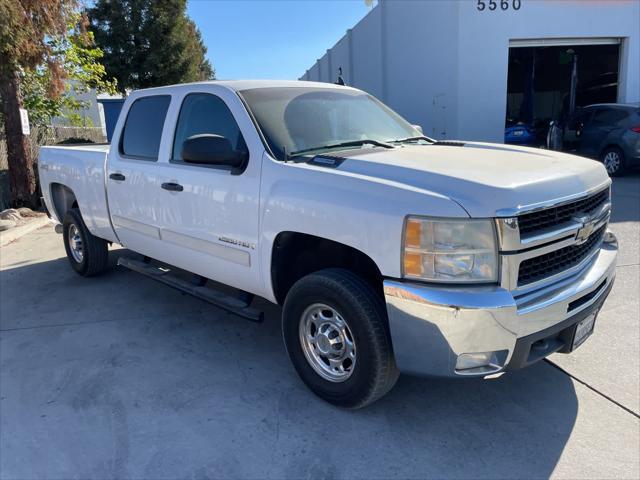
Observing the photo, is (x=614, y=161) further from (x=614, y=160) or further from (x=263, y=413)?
(x=263, y=413)

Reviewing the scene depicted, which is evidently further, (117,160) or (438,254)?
(117,160)

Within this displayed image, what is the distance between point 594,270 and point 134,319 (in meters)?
3.88

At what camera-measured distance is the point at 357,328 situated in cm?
291

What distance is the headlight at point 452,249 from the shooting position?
2572 mm

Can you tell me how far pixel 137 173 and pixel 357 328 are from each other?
2742 millimetres

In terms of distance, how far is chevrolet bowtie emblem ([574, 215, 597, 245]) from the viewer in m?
2.98

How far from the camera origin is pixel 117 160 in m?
4.99

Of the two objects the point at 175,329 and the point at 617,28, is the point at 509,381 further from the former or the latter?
the point at 617,28

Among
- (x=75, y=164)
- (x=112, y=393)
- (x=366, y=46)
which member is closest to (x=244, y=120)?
(x=112, y=393)

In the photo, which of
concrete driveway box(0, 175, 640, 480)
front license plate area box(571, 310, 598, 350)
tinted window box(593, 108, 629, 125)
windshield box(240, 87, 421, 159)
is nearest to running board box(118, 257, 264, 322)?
concrete driveway box(0, 175, 640, 480)

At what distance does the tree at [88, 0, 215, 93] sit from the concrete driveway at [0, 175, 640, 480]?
21.3 meters

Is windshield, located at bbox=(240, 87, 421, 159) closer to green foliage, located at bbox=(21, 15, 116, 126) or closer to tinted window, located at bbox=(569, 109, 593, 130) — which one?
green foliage, located at bbox=(21, 15, 116, 126)

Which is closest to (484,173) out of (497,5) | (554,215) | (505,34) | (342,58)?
(554,215)

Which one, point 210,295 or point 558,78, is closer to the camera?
point 210,295
